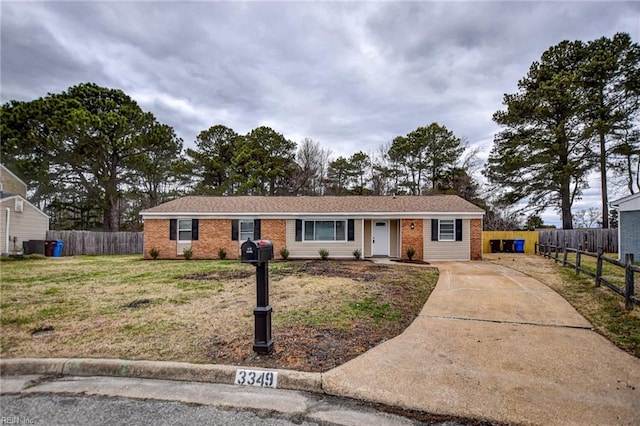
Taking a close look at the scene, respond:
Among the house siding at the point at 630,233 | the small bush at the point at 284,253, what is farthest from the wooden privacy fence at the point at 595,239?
the small bush at the point at 284,253

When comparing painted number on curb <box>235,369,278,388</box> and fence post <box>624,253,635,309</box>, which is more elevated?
fence post <box>624,253,635,309</box>

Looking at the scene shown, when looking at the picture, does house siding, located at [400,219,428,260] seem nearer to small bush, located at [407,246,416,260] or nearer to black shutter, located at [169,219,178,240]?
small bush, located at [407,246,416,260]

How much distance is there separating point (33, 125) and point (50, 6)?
19.7 m

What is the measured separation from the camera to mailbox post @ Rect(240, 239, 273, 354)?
4211 mm

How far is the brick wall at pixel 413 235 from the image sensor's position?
16.7 metres

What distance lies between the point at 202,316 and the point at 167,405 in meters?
2.92

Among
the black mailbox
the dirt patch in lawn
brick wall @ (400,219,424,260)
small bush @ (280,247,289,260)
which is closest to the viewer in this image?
the black mailbox

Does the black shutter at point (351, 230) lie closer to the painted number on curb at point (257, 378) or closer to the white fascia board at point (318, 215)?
the white fascia board at point (318, 215)

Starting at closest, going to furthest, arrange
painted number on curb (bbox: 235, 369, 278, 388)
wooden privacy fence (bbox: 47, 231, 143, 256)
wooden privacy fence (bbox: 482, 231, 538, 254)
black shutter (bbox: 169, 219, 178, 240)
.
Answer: painted number on curb (bbox: 235, 369, 278, 388) → black shutter (bbox: 169, 219, 178, 240) → wooden privacy fence (bbox: 47, 231, 143, 256) → wooden privacy fence (bbox: 482, 231, 538, 254)

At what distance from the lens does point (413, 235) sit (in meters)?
16.8

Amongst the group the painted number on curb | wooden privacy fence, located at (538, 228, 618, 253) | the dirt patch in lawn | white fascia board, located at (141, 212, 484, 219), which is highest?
white fascia board, located at (141, 212, 484, 219)

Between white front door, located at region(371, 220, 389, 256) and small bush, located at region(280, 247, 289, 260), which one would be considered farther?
white front door, located at region(371, 220, 389, 256)

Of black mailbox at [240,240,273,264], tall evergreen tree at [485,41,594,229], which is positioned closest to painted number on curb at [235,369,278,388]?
black mailbox at [240,240,273,264]

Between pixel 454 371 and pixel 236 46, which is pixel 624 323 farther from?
pixel 236 46
